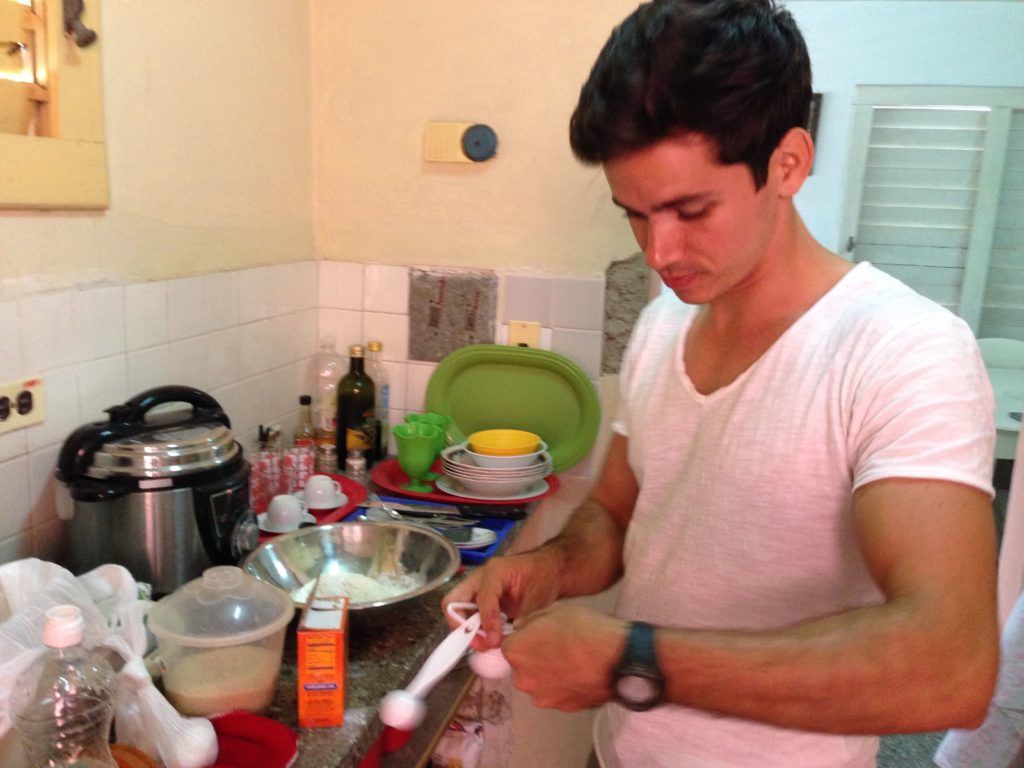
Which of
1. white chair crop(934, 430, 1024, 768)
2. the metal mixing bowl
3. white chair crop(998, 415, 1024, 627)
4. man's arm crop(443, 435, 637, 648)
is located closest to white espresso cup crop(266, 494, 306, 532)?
the metal mixing bowl

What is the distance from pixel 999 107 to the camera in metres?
4.14

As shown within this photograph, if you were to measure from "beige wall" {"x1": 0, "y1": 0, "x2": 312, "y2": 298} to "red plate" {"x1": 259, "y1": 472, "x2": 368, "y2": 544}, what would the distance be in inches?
19.6

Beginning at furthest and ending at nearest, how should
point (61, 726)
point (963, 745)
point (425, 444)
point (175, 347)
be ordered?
point (963, 745)
point (425, 444)
point (175, 347)
point (61, 726)

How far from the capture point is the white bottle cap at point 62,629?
781 millimetres

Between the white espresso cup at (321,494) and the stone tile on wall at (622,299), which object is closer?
the white espresso cup at (321,494)

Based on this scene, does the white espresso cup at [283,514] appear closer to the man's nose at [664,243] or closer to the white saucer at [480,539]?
the white saucer at [480,539]

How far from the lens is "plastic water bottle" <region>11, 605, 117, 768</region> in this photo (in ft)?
2.69

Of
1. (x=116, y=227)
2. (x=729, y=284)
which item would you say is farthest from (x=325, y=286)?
(x=729, y=284)

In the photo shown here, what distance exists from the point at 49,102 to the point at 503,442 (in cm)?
103

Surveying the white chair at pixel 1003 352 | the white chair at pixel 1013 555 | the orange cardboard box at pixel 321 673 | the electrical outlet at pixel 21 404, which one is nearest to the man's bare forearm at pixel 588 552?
the orange cardboard box at pixel 321 673

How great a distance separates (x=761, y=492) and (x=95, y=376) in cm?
104

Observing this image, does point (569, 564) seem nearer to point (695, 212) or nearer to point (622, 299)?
point (695, 212)

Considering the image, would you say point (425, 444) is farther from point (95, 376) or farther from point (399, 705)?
point (399, 705)

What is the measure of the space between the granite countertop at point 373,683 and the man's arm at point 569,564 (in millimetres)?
180
